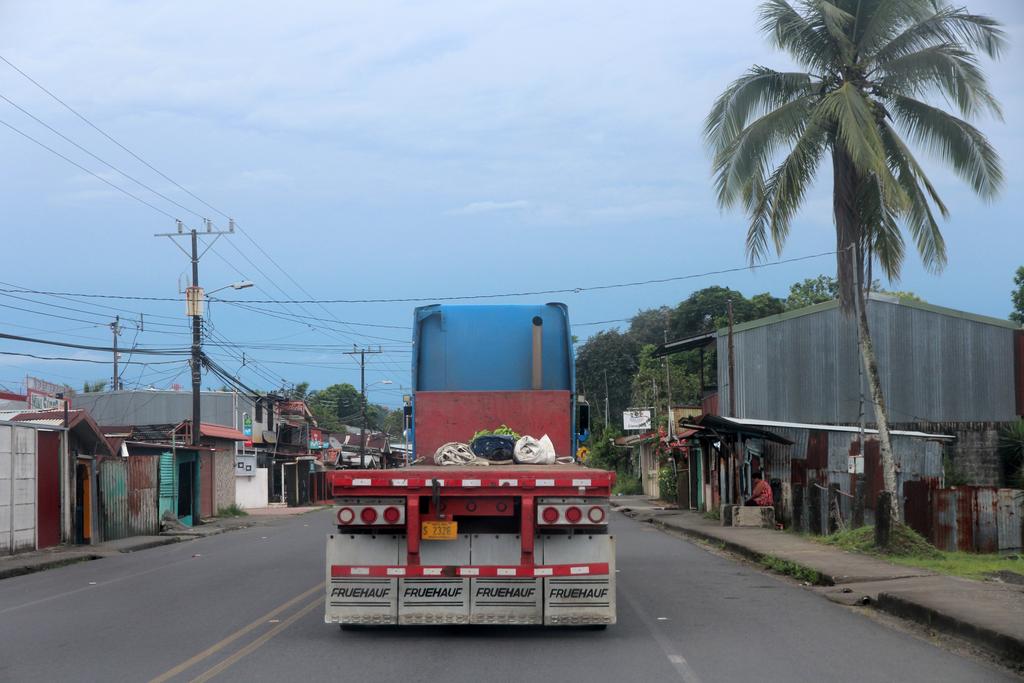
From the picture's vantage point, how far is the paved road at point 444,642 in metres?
8.59

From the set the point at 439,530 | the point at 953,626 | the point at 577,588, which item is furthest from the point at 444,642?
the point at 953,626

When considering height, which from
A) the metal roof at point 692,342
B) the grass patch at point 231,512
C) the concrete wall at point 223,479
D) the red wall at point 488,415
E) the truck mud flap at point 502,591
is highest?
the metal roof at point 692,342

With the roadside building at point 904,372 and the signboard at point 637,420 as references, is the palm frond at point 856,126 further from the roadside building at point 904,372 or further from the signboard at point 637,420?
the signboard at point 637,420

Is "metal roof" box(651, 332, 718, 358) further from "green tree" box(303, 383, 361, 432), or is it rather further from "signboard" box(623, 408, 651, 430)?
"green tree" box(303, 383, 361, 432)

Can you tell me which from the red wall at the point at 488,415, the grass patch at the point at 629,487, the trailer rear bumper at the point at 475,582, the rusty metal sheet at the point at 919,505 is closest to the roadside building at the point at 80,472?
the red wall at the point at 488,415

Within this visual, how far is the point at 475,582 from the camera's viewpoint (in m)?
9.97

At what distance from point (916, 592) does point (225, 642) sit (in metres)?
8.07

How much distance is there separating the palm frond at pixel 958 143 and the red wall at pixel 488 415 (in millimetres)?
11420

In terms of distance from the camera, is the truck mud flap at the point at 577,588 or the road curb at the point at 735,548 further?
the road curb at the point at 735,548

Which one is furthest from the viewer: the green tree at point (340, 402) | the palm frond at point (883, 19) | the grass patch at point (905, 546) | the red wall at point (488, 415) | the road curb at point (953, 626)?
the green tree at point (340, 402)

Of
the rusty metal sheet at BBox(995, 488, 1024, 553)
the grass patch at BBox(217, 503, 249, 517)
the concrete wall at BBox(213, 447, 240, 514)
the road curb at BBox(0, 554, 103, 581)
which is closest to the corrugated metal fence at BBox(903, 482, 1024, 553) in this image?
the rusty metal sheet at BBox(995, 488, 1024, 553)

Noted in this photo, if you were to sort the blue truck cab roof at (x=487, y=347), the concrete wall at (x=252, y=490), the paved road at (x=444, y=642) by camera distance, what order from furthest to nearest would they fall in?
the concrete wall at (x=252, y=490), the blue truck cab roof at (x=487, y=347), the paved road at (x=444, y=642)

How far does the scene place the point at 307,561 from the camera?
64.2 feet

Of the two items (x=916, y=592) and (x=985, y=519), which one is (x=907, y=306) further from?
(x=916, y=592)
